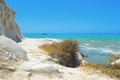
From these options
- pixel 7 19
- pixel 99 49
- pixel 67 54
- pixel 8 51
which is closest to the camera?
pixel 8 51

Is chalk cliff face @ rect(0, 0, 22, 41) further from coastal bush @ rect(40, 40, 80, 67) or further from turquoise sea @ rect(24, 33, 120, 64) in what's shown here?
coastal bush @ rect(40, 40, 80, 67)

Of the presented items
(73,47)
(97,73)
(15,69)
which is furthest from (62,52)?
(15,69)

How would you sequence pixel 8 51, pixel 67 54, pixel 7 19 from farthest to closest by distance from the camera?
1. pixel 7 19
2. pixel 67 54
3. pixel 8 51

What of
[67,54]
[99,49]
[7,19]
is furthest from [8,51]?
[99,49]

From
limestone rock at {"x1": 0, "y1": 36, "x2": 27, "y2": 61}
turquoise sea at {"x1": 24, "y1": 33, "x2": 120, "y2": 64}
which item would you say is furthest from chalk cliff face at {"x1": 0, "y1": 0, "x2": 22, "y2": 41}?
limestone rock at {"x1": 0, "y1": 36, "x2": 27, "y2": 61}

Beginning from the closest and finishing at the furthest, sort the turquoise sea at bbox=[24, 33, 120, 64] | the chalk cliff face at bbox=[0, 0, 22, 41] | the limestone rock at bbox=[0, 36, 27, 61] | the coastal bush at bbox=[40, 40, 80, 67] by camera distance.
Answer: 1. the limestone rock at bbox=[0, 36, 27, 61]
2. the coastal bush at bbox=[40, 40, 80, 67]
3. the turquoise sea at bbox=[24, 33, 120, 64]
4. the chalk cliff face at bbox=[0, 0, 22, 41]

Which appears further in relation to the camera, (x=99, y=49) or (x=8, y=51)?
(x=99, y=49)

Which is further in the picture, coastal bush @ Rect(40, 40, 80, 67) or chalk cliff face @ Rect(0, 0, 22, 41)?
chalk cliff face @ Rect(0, 0, 22, 41)

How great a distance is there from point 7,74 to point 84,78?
10.8ft

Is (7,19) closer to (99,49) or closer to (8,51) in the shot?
(8,51)

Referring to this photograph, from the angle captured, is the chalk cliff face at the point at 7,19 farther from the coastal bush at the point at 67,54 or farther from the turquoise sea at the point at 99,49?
the coastal bush at the point at 67,54

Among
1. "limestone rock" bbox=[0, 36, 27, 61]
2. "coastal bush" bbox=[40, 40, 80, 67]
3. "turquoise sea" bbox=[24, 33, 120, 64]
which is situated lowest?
"turquoise sea" bbox=[24, 33, 120, 64]

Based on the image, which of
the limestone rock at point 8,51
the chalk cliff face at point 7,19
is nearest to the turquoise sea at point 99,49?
the chalk cliff face at point 7,19

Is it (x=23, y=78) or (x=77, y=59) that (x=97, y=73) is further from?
(x=77, y=59)
